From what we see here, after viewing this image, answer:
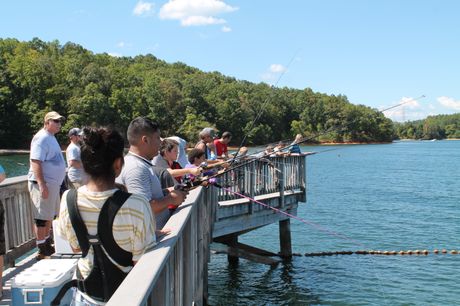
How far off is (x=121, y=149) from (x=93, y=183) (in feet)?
0.78

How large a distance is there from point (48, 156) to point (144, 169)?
9.08 feet

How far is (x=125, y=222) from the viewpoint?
259cm

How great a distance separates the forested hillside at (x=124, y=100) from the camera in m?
82.6

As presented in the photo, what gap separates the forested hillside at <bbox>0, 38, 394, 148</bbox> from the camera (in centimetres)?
8262

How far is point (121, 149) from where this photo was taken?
2795 millimetres

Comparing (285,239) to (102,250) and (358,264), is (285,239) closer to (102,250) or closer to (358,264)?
(358,264)

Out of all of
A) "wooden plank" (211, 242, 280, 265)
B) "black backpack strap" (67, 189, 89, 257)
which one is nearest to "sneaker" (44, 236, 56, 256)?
"black backpack strap" (67, 189, 89, 257)

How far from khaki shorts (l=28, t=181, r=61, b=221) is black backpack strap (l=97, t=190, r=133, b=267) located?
145 inches

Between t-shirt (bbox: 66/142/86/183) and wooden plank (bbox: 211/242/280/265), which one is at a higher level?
t-shirt (bbox: 66/142/86/183)

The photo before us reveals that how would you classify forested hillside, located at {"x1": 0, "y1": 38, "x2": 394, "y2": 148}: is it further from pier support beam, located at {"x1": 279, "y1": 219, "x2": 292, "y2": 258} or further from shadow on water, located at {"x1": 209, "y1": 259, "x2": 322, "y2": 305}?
shadow on water, located at {"x1": 209, "y1": 259, "x2": 322, "y2": 305}

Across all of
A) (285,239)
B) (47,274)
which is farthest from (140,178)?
(285,239)

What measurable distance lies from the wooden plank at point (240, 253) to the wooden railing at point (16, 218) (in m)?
6.09

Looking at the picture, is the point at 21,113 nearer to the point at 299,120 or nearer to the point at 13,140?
the point at 13,140

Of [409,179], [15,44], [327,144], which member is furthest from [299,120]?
[409,179]
